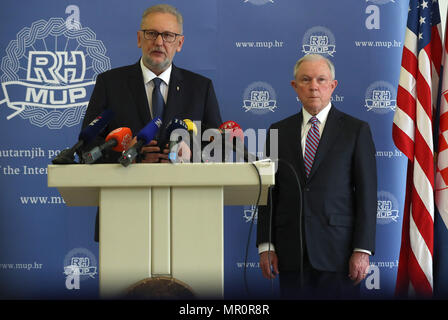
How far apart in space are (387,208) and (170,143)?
2911 millimetres

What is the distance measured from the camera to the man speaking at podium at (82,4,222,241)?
9.41 ft

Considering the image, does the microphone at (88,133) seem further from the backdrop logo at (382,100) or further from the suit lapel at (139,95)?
the backdrop logo at (382,100)

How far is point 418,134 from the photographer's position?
3.91m

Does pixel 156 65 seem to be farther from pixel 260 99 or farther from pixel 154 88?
Answer: pixel 260 99

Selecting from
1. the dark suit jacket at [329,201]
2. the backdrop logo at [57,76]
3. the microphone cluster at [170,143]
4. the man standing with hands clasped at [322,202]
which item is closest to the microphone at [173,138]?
the microphone cluster at [170,143]

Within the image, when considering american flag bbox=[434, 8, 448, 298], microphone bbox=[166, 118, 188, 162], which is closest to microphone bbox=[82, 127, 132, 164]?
microphone bbox=[166, 118, 188, 162]

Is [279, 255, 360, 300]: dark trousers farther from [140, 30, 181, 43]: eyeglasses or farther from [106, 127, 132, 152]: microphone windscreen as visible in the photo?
[106, 127, 132, 152]: microphone windscreen

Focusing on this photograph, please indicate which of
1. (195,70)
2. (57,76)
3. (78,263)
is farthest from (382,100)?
(78,263)

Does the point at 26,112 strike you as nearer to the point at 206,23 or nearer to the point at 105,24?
the point at 105,24

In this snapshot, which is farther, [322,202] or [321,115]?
[321,115]

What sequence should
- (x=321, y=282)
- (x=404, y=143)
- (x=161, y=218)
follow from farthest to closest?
(x=404, y=143), (x=321, y=282), (x=161, y=218)

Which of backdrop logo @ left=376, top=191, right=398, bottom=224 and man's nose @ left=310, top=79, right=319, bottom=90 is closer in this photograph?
man's nose @ left=310, top=79, right=319, bottom=90

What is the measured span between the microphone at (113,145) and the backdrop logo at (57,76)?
2.66 metres

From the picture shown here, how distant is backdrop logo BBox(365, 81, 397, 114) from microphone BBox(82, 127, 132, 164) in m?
2.78
